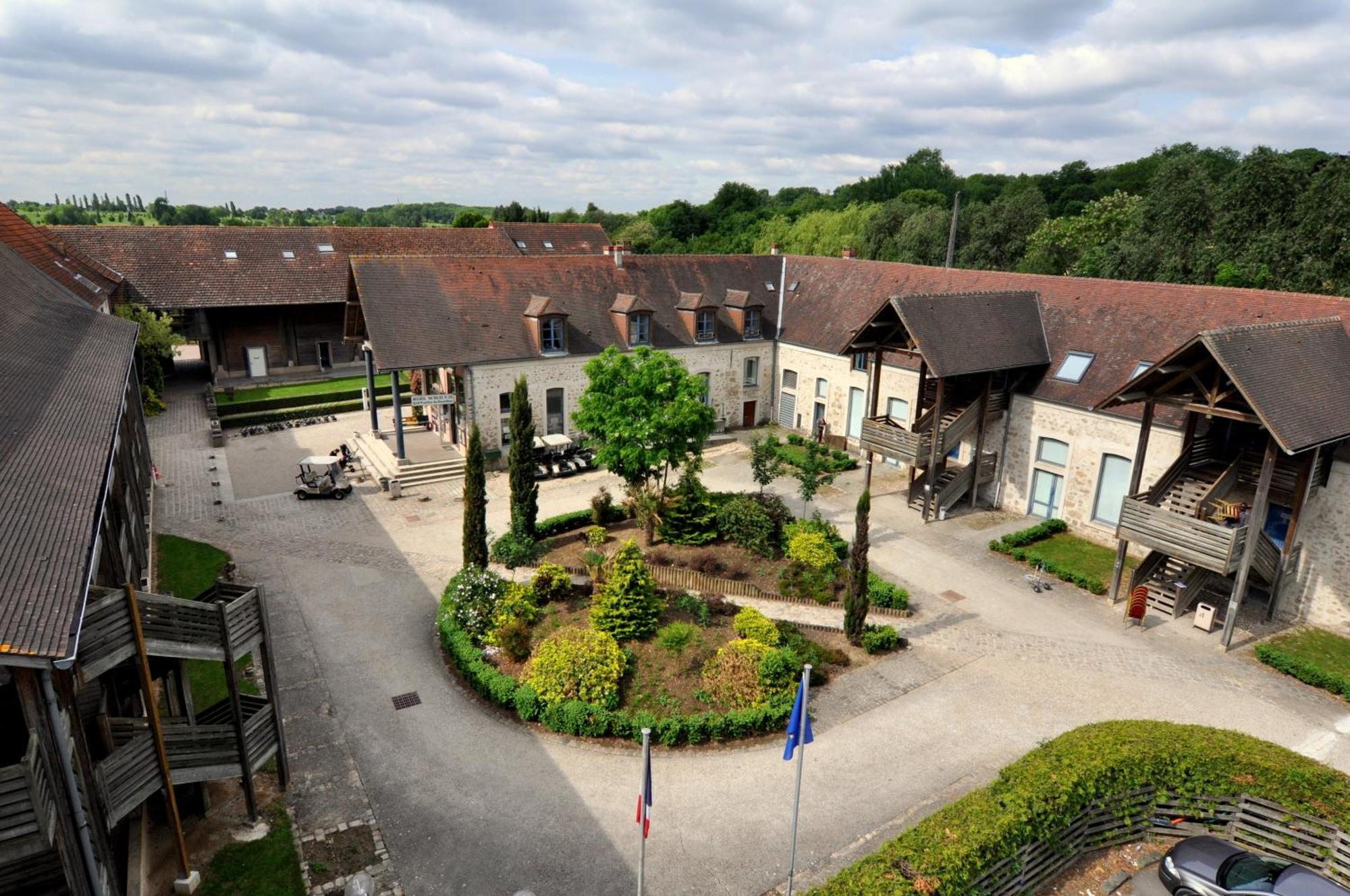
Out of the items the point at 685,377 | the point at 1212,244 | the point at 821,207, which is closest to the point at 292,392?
the point at 685,377

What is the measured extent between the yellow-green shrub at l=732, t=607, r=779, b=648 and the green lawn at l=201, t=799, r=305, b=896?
922cm

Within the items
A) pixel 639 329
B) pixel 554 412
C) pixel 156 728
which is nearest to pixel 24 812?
pixel 156 728

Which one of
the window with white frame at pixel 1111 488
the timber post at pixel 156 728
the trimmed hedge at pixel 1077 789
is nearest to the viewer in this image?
the timber post at pixel 156 728

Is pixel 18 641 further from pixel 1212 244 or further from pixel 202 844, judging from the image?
pixel 1212 244

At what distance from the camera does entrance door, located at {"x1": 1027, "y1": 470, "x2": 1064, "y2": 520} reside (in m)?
24.4

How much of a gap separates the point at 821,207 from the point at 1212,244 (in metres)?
62.3

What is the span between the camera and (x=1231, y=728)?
15.0m

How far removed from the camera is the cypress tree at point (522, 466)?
20.5 metres

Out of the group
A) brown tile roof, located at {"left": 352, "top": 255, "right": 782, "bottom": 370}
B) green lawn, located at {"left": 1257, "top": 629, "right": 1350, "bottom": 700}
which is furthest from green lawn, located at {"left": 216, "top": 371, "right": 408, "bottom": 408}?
green lawn, located at {"left": 1257, "top": 629, "right": 1350, "bottom": 700}

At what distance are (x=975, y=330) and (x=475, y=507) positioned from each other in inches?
646

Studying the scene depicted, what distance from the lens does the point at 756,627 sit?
16.8 metres

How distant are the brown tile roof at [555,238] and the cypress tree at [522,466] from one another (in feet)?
102

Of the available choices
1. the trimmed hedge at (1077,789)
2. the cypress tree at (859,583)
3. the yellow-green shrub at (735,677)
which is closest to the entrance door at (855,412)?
the cypress tree at (859,583)

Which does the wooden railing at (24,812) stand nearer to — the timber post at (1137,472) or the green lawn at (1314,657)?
the timber post at (1137,472)
